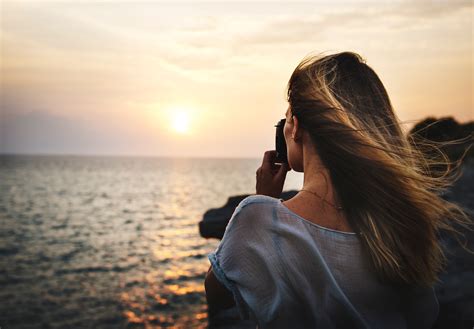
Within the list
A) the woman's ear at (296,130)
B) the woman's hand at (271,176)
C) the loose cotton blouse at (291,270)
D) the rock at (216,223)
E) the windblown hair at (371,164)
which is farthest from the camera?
the rock at (216,223)

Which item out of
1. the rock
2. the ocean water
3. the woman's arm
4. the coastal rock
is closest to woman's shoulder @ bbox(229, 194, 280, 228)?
the woman's arm

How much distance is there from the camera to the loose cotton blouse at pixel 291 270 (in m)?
1.74

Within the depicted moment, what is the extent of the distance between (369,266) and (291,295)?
0.39 metres

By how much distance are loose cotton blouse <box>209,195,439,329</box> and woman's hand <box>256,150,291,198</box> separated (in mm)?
577

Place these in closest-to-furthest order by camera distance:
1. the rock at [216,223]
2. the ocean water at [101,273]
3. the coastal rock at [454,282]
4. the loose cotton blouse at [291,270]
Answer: the loose cotton blouse at [291,270] → the coastal rock at [454,282] → the rock at [216,223] → the ocean water at [101,273]

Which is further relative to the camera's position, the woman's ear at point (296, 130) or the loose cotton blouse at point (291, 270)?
the woman's ear at point (296, 130)

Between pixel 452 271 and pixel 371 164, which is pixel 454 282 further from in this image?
pixel 371 164

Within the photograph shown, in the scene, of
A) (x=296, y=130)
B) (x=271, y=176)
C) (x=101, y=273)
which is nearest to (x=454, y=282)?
(x=271, y=176)

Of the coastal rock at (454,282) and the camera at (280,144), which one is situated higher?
the camera at (280,144)

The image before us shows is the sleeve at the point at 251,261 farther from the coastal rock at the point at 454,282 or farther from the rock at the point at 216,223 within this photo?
the rock at the point at 216,223

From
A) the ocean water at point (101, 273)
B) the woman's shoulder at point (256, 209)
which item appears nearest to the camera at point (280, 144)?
the woman's shoulder at point (256, 209)

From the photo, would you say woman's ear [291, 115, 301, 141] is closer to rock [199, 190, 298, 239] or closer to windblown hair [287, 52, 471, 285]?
windblown hair [287, 52, 471, 285]

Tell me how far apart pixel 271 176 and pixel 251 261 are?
726 millimetres

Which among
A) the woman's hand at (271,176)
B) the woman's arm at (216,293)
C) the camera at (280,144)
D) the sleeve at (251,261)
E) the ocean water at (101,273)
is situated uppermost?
the camera at (280,144)
